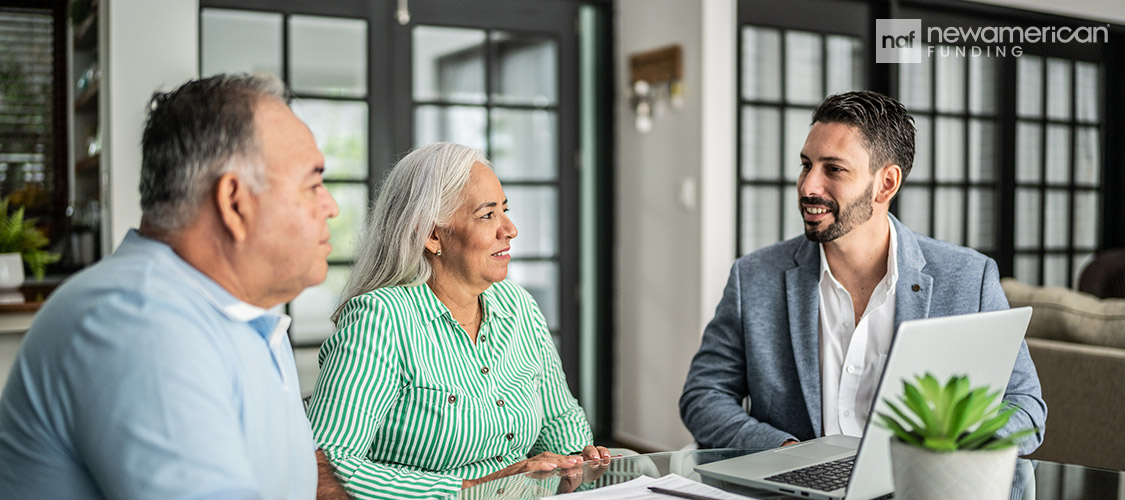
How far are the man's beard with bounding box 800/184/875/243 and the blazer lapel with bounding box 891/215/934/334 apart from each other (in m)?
0.10

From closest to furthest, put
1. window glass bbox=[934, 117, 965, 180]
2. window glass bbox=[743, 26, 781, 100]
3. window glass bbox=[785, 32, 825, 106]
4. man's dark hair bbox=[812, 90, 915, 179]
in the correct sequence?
1. man's dark hair bbox=[812, 90, 915, 179]
2. window glass bbox=[743, 26, 781, 100]
3. window glass bbox=[785, 32, 825, 106]
4. window glass bbox=[934, 117, 965, 180]

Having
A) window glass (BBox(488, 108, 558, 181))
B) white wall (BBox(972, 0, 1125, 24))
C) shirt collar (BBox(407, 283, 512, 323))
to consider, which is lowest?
shirt collar (BBox(407, 283, 512, 323))

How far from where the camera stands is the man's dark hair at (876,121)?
1.92 metres

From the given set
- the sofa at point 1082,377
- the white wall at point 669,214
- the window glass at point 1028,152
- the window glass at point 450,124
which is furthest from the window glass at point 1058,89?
the window glass at point 450,124

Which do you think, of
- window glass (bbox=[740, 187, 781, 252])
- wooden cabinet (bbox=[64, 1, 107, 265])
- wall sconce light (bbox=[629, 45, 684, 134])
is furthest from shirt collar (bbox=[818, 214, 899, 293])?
wooden cabinet (bbox=[64, 1, 107, 265])

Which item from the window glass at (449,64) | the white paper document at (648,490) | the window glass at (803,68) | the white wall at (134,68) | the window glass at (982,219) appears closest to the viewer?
the white paper document at (648,490)

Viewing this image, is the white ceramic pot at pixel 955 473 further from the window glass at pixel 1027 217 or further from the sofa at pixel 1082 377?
the window glass at pixel 1027 217

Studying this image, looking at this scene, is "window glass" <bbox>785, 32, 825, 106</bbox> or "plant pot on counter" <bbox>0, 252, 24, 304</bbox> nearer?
"plant pot on counter" <bbox>0, 252, 24, 304</bbox>

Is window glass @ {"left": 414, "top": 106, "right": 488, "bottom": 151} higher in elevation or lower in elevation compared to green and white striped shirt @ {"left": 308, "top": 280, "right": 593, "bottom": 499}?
higher

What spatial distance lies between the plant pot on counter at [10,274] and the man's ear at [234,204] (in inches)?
104

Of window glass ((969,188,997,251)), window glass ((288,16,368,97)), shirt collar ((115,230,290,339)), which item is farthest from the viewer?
window glass ((969,188,997,251))

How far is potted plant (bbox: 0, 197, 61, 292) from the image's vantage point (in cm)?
324

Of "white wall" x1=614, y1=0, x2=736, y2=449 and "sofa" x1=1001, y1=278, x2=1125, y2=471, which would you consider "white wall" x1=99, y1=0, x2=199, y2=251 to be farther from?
"sofa" x1=1001, y1=278, x2=1125, y2=471

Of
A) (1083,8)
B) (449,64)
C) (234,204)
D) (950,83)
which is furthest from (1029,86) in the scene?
(234,204)
